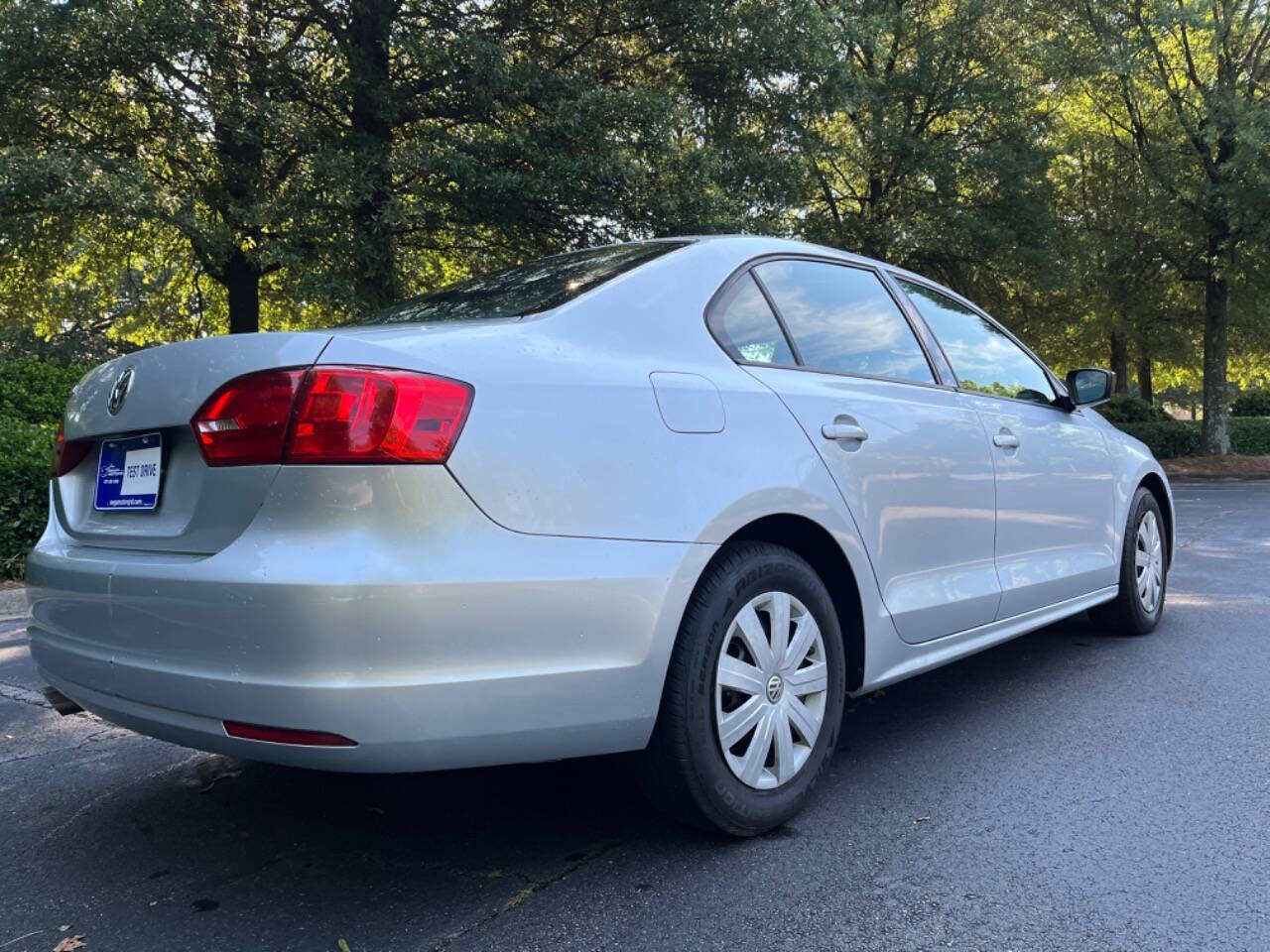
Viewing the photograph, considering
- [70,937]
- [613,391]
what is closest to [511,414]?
[613,391]

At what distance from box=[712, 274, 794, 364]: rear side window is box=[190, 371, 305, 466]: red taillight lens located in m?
1.20

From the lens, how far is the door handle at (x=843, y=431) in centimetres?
286

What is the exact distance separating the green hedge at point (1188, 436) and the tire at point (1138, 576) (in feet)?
56.6

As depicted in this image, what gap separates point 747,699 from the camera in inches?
100

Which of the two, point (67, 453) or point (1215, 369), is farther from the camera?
point (1215, 369)

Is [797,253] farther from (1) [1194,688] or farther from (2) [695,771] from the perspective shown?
(1) [1194,688]

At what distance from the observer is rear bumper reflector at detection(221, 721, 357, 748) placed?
1984 millimetres

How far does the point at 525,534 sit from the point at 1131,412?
945 inches

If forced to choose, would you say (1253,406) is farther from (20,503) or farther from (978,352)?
(20,503)

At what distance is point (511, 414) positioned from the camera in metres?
2.15

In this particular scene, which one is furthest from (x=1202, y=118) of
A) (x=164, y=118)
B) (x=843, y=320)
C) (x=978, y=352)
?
(x=843, y=320)

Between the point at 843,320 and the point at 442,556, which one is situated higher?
the point at 843,320

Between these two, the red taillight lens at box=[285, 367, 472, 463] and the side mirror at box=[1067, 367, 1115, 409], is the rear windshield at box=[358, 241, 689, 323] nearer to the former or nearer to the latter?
the red taillight lens at box=[285, 367, 472, 463]

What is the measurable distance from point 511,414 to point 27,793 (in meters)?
2.14
